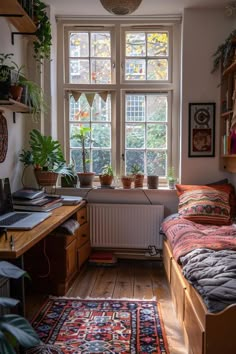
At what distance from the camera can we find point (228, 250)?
2166 mm

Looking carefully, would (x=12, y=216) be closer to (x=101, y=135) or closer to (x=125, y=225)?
(x=125, y=225)

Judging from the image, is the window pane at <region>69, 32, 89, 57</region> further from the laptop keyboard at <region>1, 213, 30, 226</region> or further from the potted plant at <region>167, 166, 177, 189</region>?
the laptop keyboard at <region>1, 213, 30, 226</region>

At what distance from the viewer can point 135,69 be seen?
377 cm

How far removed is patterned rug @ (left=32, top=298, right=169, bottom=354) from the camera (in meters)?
2.09

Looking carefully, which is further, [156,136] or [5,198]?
[156,136]

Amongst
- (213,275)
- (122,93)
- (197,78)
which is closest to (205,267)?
(213,275)

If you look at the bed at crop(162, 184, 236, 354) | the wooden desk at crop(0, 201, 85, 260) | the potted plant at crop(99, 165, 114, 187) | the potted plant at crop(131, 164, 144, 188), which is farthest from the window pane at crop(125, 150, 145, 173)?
the wooden desk at crop(0, 201, 85, 260)

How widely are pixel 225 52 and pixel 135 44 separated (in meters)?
0.98

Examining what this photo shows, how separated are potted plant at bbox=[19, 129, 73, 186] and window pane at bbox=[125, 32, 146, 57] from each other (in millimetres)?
1295

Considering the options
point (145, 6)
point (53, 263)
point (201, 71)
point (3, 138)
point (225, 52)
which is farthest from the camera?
point (201, 71)

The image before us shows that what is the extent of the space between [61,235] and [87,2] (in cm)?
216

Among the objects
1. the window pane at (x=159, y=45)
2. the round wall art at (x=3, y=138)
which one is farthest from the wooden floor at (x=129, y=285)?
the window pane at (x=159, y=45)

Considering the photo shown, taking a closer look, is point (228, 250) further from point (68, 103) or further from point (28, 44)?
point (28, 44)

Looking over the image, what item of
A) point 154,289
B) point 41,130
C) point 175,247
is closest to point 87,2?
point 41,130
